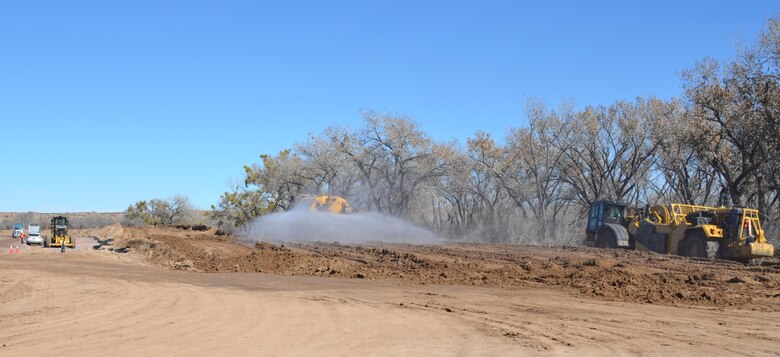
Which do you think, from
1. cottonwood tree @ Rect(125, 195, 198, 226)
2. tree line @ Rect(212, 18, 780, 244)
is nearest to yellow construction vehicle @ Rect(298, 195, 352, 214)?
tree line @ Rect(212, 18, 780, 244)

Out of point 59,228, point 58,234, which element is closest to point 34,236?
point 58,234

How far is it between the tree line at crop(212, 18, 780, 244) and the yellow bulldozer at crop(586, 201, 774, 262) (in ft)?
19.3

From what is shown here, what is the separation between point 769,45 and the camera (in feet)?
109

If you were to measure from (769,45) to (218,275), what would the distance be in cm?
2641

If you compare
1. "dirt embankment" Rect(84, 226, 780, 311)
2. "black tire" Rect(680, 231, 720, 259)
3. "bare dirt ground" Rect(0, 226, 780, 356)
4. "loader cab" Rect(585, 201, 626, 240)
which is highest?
"loader cab" Rect(585, 201, 626, 240)

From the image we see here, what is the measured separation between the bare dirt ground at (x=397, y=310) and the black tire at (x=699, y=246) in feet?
13.7

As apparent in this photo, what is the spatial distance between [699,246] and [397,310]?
63.3ft

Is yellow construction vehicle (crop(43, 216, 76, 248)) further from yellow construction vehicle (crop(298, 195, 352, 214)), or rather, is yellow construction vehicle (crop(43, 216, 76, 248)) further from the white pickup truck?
yellow construction vehicle (crop(298, 195, 352, 214))

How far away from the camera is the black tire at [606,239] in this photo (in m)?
33.5

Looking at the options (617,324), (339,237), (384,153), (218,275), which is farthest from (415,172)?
(617,324)

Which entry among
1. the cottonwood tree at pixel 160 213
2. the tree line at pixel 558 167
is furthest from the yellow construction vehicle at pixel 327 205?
the cottonwood tree at pixel 160 213

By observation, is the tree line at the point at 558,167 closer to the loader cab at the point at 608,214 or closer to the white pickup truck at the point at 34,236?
the loader cab at the point at 608,214

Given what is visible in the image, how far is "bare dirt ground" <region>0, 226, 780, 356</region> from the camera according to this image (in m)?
9.47

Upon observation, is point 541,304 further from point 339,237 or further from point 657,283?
point 339,237
